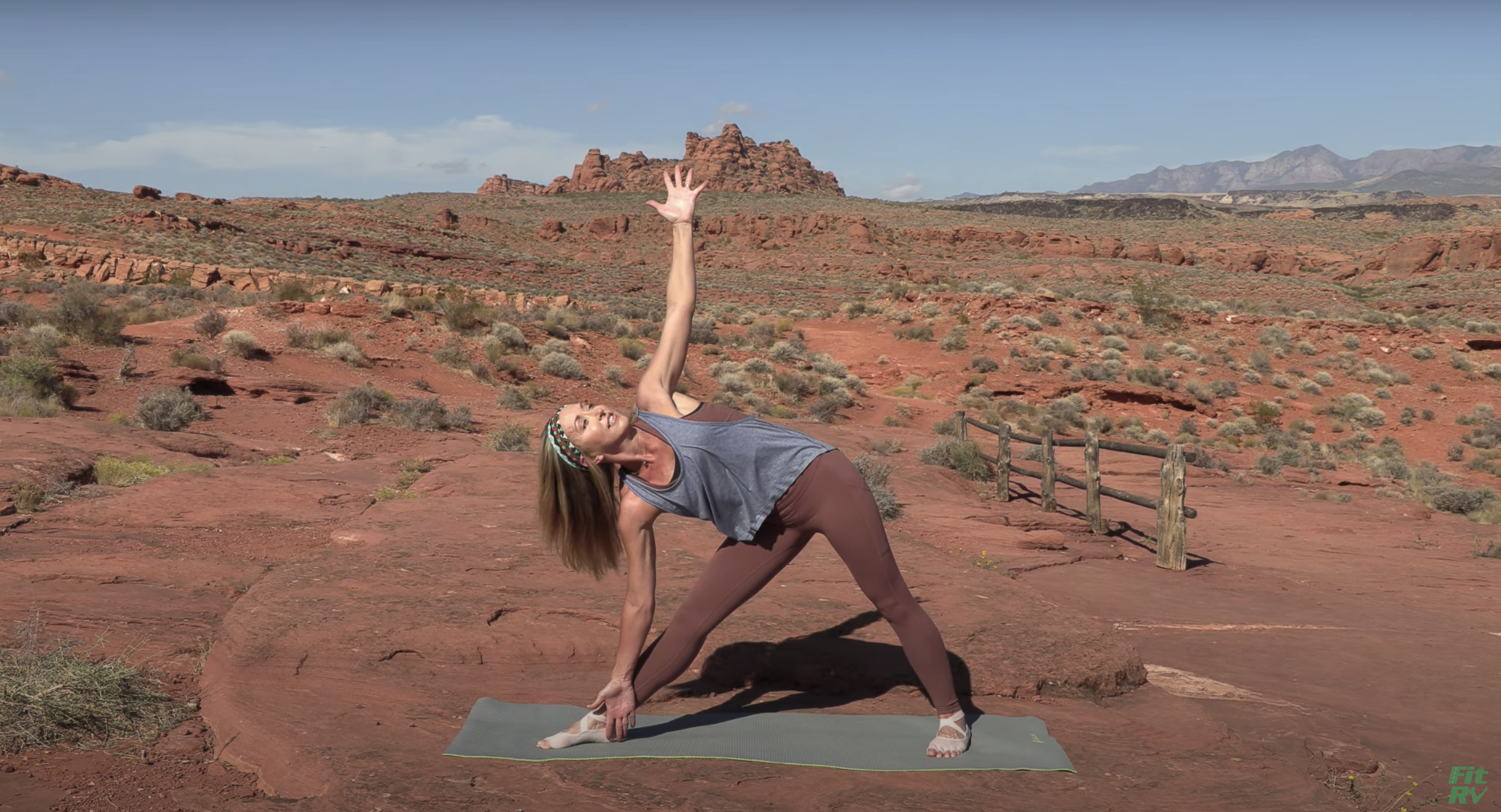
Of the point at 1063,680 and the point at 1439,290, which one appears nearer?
the point at 1063,680

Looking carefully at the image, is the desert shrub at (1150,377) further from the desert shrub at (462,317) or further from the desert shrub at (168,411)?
the desert shrub at (168,411)

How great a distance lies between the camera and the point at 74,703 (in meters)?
3.39

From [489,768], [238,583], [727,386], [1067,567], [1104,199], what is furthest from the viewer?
[1104,199]

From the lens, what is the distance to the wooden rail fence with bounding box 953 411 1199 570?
347 inches

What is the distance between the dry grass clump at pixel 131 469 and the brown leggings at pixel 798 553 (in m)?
5.75

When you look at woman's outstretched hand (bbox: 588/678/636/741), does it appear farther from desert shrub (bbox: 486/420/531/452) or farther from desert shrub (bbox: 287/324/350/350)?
desert shrub (bbox: 287/324/350/350)

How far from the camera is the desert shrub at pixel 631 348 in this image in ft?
77.7

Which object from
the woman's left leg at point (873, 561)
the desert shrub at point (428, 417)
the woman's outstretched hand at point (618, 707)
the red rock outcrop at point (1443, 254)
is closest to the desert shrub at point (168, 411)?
the desert shrub at point (428, 417)

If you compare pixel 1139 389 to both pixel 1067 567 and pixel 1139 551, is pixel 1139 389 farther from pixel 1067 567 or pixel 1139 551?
pixel 1067 567

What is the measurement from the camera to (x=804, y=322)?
35.3m

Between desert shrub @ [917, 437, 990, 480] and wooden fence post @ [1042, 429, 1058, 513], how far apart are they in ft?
5.95

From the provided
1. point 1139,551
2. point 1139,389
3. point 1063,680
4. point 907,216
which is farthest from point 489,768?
point 907,216

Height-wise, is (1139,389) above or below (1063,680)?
below

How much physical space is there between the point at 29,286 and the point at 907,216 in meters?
64.9
